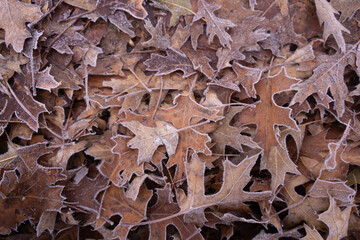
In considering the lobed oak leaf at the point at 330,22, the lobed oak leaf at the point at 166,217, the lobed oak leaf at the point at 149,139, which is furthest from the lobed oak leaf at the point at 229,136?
the lobed oak leaf at the point at 330,22

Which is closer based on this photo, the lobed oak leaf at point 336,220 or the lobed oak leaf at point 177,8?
the lobed oak leaf at point 336,220

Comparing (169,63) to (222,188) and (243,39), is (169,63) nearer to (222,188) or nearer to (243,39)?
(243,39)

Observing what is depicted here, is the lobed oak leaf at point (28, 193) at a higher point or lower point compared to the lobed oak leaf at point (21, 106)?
lower

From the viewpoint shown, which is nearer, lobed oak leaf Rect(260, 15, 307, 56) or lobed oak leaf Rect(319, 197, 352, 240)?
lobed oak leaf Rect(319, 197, 352, 240)

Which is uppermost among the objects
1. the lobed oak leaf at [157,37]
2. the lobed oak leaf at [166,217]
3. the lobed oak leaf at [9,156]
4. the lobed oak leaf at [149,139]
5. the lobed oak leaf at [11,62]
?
the lobed oak leaf at [157,37]

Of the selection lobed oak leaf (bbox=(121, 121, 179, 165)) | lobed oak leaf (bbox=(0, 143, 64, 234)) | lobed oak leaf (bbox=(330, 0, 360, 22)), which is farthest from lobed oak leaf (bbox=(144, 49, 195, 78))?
lobed oak leaf (bbox=(330, 0, 360, 22))

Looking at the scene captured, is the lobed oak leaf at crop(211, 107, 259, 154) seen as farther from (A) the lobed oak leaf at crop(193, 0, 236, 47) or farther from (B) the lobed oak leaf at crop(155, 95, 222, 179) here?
(A) the lobed oak leaf at crop(193, 0, 236, 47)

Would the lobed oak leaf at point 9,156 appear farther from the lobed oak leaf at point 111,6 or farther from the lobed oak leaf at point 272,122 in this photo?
the lobed oak leaf at point 272,122

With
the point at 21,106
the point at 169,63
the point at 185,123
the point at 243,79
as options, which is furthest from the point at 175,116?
the point at 21,106
